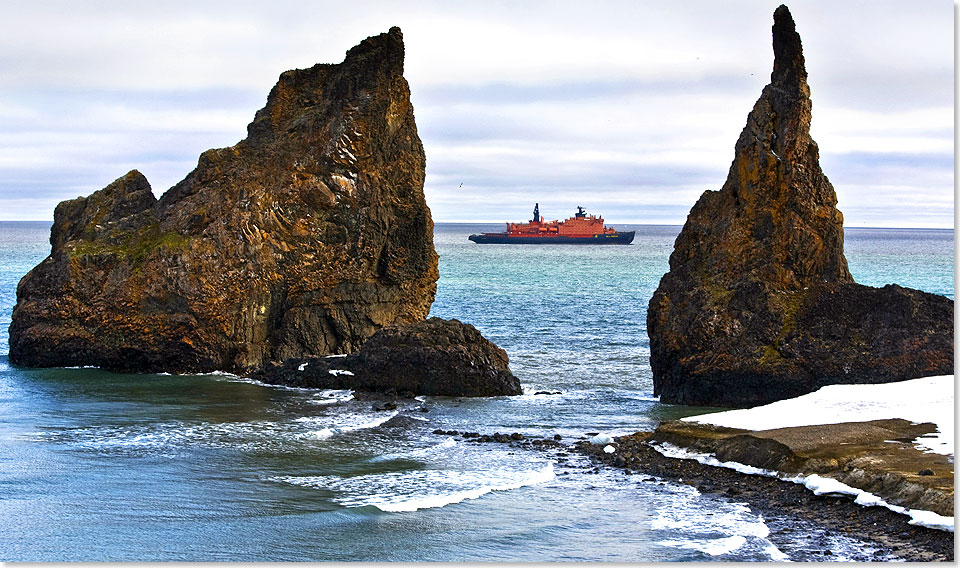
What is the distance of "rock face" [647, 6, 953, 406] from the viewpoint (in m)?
26.9

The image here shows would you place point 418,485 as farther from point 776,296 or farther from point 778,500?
point 776,296

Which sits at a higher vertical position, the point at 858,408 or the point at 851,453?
the point at 858,408

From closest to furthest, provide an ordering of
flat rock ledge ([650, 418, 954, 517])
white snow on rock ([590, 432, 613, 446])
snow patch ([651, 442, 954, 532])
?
snow patch ([651, 442, 954, 532]) → flat rock ledge ([650, 418, 954, 517]) → white snow on rock ([590, 432, 613, 446])

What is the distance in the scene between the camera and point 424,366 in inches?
1163

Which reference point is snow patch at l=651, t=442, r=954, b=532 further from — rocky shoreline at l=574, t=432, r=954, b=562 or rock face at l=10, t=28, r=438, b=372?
rock face at l=10, t=28, r=438, b=372

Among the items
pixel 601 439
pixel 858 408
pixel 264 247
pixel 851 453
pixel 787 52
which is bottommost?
pixel 601 439

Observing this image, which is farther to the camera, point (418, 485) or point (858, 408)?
point (858, 408)

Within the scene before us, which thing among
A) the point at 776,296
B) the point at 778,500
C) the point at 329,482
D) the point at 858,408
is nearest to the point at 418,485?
the point at 329,482

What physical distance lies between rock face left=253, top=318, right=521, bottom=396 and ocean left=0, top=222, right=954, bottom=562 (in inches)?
30.0

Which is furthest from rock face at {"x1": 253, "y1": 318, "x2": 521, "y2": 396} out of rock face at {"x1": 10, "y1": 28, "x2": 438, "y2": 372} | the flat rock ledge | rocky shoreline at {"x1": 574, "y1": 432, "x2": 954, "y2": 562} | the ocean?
the flat rock ledge

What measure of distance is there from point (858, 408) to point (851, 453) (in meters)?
3.97

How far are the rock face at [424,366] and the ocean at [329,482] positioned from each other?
0.76 metres

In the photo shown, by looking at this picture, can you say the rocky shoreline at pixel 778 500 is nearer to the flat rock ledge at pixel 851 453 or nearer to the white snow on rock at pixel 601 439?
the white snow on rock at pixel 601 439

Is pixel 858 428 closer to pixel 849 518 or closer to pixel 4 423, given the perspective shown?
pixel 849 518
